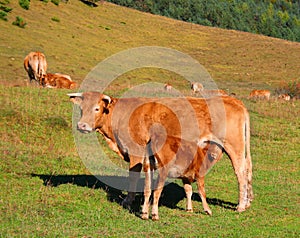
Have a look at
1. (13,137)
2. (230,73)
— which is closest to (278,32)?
(230,73)

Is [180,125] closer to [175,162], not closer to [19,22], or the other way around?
[175,162]

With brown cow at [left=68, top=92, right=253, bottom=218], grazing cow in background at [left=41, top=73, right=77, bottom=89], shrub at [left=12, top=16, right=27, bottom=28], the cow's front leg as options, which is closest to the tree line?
shrub at [left=12, top=16, right=27, bottom=28]

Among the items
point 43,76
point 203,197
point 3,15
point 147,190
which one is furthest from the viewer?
point 3,15

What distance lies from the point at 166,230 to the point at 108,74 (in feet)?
118

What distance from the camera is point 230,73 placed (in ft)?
193

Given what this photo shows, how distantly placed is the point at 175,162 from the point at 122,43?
5392 cm

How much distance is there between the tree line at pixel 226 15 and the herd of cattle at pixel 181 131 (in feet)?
325

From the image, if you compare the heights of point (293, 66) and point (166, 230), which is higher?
point (293, 66)

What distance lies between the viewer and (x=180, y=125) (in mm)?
12250

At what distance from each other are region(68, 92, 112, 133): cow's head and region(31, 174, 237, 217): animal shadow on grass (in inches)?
59.2

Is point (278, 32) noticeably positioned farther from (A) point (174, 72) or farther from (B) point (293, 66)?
(A) point (174, 72)

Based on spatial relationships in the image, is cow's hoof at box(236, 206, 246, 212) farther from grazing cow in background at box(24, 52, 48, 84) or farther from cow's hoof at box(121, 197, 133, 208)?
grazing cow in background at box(24, 52, 48, 84)

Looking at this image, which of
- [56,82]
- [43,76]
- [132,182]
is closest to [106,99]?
[132,182]

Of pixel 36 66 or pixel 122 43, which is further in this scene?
pixel 122 43
